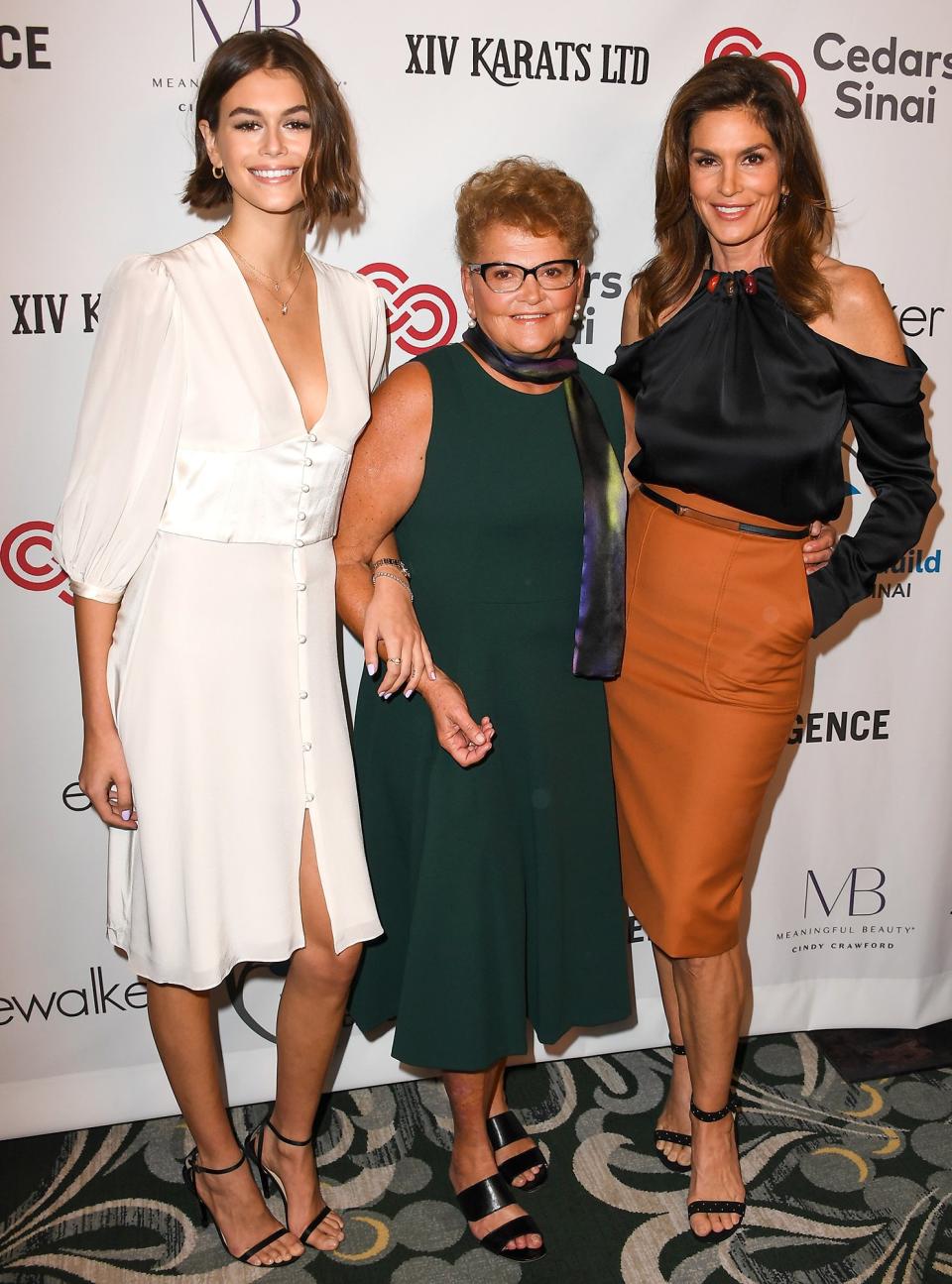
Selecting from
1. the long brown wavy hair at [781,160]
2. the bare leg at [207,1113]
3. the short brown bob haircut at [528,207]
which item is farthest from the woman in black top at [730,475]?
the bare leg at [207,1113]

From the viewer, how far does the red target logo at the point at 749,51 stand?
8.03ft

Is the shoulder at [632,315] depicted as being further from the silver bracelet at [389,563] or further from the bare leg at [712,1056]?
the bare leg at [712,1056]

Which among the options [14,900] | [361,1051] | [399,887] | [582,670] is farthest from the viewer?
[361,1051]

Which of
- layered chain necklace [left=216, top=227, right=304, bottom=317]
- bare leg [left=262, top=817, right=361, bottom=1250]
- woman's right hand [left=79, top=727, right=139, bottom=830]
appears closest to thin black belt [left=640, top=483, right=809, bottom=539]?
layered chain necklace [left=216, top=227, right=304, bottom=317]

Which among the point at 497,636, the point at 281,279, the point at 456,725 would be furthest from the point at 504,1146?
the point at 281,279

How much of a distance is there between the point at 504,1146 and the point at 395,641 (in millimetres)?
1205

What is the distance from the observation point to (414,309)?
248cm

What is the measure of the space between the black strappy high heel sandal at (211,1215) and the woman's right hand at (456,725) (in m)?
0.97

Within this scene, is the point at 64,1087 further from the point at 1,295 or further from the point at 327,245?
the point at 327,245

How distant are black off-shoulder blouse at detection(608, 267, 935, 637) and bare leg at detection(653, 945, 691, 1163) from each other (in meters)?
0.83

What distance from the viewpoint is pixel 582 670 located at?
2158mm

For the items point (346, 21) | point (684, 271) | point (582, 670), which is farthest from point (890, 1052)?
point (346, 21)

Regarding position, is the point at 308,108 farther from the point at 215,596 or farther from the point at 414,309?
the point at 215,596

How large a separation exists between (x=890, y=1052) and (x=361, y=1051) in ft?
4.36
